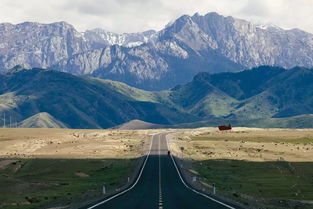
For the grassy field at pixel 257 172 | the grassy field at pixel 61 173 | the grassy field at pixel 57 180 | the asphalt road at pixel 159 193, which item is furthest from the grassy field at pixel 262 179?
the grassy field at pixel 57 180

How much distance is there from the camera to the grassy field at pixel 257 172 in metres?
67.9

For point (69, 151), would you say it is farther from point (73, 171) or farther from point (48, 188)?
point (48, 188)

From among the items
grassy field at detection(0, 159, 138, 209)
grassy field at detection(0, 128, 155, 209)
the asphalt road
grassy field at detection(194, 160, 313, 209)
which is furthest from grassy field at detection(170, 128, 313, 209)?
grassy field at detection(0, 128, 155, 209)

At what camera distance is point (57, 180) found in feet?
314

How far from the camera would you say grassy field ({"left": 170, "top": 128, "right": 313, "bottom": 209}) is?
67894mm

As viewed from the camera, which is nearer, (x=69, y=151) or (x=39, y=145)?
(x=69, y=151)

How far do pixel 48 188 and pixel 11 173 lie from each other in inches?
1468

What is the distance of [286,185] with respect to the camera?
3561 inches

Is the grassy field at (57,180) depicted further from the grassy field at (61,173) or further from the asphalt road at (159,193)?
the asphalt road at (159,193)

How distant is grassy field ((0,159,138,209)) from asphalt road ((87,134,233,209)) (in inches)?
167

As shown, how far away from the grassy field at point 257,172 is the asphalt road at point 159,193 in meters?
4.50

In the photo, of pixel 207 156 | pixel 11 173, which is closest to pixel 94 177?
pixel 11 173

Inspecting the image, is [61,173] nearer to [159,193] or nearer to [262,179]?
[262,179]

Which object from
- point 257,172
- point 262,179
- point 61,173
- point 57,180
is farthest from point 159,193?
point 257,172
